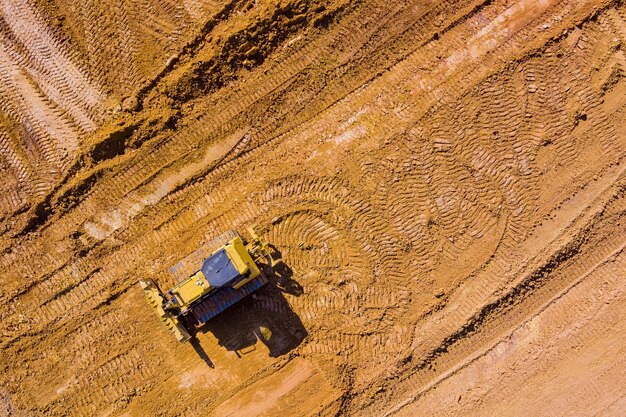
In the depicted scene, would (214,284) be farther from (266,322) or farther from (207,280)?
(266,322)

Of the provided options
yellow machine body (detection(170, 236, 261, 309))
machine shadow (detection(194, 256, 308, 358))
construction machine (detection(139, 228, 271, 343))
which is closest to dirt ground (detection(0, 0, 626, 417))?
machine shadow (detection(194, 256, 308, 358))

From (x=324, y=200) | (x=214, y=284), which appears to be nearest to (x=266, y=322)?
(x=214, y=284)

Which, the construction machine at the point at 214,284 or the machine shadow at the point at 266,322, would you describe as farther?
the machine shadow at the point at 266,322

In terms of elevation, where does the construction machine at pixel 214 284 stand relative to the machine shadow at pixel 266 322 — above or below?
above

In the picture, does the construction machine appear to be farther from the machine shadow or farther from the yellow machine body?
the machine shadow

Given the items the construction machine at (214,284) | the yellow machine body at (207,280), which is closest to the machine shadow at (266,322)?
the construction machine at (214,284)

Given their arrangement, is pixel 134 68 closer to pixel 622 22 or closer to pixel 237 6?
pixel 237 6

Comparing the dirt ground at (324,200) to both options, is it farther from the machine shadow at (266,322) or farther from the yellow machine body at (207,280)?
the yellow machine body at (207,280)
